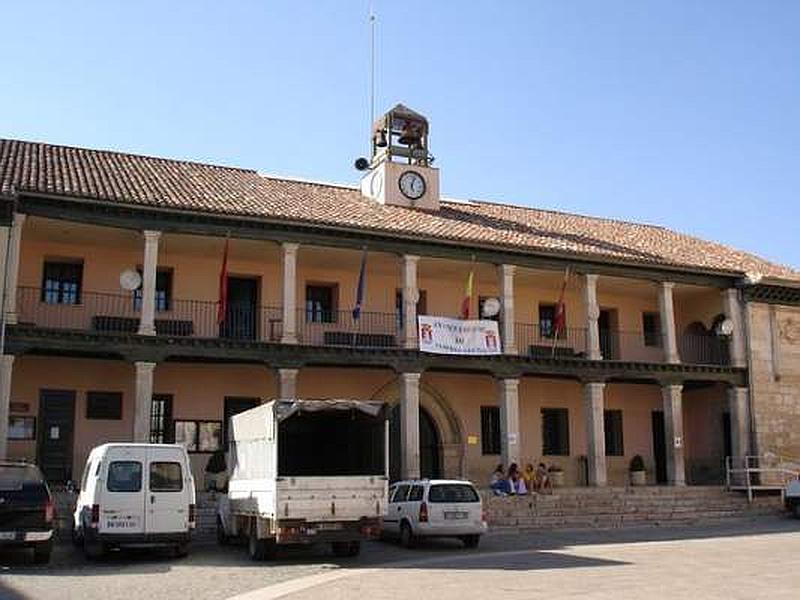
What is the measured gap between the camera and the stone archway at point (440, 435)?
91.1 ft

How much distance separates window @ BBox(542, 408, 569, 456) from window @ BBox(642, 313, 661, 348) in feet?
13.5

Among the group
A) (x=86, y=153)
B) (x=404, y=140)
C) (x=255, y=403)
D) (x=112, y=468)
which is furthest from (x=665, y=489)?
(x=86, y=153)

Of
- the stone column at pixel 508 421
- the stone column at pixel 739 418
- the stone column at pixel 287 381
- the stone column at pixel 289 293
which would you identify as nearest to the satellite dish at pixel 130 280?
the stone column at pixel 289 293

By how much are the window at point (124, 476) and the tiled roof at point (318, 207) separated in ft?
28.1

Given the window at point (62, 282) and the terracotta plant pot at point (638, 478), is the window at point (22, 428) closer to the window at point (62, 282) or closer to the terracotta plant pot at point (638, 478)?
the window at point (62, 282)

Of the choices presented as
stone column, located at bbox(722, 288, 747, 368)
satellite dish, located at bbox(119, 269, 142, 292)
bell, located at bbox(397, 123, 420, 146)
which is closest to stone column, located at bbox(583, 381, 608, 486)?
stone column, located at bbox(722, 288, 747, 368)

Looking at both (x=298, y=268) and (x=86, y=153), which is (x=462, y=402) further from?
(x=86, y=153)

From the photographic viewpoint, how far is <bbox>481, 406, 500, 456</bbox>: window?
2850cm

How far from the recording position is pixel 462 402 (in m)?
28.3

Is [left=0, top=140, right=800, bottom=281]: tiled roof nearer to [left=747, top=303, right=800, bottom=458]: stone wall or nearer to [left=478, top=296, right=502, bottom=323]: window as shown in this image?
[left=747, top=303, right=800, bottom=458]: stone wall

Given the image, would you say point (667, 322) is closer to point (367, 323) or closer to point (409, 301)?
point (409, 301)

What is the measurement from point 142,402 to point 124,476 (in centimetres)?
680

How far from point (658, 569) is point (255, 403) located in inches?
570

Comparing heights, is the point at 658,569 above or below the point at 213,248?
below
